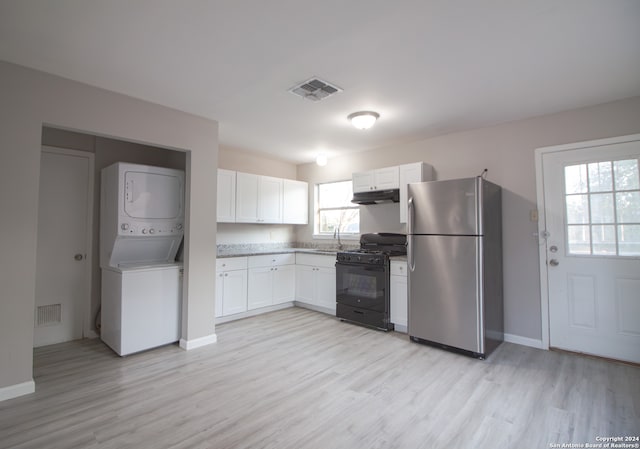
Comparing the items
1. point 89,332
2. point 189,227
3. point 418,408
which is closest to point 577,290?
point 418,408

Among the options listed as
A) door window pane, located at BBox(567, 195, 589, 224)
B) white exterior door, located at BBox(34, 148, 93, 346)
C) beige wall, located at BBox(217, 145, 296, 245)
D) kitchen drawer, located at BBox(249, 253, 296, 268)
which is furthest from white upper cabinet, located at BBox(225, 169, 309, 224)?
door window pane, located at BBox(567, 195, 589, 224)

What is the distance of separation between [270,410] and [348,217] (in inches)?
138

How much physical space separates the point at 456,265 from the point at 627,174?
1.78 meters

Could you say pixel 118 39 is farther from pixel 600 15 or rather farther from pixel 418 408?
pixel 418 408

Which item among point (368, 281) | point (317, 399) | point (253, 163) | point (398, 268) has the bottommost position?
point (317, 399)

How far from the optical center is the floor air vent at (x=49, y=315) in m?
3.38

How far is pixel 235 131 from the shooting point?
4027mm

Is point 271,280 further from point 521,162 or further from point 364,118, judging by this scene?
point 521,162

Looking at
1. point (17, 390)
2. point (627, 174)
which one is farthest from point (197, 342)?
point (627, 174)

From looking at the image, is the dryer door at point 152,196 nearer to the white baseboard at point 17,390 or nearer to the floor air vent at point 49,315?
the floor air vent at point 49,315

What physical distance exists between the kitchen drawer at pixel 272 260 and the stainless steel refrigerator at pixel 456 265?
2091mm

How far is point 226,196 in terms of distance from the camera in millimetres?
4535

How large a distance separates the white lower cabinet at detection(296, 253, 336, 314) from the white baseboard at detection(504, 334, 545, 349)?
2167 millimetres

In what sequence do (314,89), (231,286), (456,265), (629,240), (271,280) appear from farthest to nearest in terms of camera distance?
(271,280) < (231,286) < (456,265) < (629,240) < (314,89)
